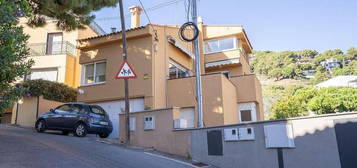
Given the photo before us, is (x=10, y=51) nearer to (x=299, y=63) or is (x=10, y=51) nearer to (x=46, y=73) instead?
(x=46, y=73)

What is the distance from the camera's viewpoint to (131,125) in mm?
11852

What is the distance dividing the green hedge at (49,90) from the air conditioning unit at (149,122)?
888 centimetres

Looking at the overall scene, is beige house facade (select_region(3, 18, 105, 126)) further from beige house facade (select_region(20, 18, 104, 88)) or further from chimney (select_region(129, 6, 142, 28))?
chimney (select_region(129, 6, 142, 28))

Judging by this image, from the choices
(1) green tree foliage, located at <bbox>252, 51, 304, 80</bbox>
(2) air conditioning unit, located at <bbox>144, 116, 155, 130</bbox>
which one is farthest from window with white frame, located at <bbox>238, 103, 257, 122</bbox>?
(1) green tree foliage, located at <bbox>252, 51, 304, 80</bbox>

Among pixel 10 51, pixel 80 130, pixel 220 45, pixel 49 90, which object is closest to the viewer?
pixel 10 51

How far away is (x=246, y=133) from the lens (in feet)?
29.5

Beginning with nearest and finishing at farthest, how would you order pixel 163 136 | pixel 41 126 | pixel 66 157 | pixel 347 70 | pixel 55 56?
pixel 66 157, pixel 163 136, pixel 41 126, pixel 55 56, pixel 347 70

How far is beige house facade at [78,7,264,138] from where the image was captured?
1488 cm

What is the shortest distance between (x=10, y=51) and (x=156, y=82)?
9.67 meters

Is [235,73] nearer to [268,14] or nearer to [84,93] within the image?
[268,14]

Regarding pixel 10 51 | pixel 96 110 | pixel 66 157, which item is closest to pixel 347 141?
pixel 66 157

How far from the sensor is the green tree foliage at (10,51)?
5.51m

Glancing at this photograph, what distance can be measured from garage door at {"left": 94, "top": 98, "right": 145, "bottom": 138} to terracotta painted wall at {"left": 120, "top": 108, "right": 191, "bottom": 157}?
3.26m

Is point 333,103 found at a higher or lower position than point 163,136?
higher
